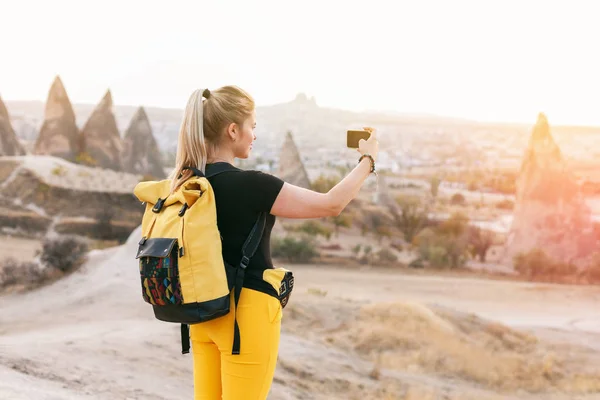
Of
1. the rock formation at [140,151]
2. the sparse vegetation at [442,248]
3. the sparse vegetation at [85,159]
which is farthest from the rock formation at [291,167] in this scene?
the sparse vegetation at [85,159]

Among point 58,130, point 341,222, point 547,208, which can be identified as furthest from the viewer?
point 58,130

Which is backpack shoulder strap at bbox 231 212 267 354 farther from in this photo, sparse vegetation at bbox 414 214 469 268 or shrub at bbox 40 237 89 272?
sparse vegetation at bbox 414 214 469 268

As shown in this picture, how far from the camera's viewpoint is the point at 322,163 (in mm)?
35219

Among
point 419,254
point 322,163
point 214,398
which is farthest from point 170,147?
point 214,398

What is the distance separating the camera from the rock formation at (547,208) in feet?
61.9

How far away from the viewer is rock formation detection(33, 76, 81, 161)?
77.0 ft

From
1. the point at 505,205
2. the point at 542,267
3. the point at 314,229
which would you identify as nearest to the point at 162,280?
the point at 542,267

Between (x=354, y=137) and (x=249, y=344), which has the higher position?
(x=354, y=137)

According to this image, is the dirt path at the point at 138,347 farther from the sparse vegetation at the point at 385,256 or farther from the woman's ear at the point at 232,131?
the sparse vegetation at the point at 385,256

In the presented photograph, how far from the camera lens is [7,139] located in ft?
73.6

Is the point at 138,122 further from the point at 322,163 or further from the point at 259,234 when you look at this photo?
the point at 259,234

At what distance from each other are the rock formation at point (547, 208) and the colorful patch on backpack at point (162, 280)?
18.4 meters

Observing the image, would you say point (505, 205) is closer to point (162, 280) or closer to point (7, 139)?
point (7, 139)

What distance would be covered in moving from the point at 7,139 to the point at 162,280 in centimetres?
2312
